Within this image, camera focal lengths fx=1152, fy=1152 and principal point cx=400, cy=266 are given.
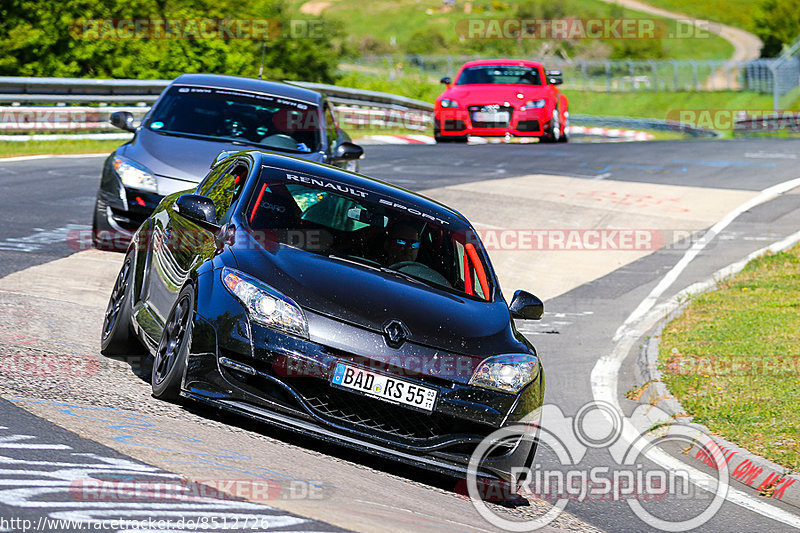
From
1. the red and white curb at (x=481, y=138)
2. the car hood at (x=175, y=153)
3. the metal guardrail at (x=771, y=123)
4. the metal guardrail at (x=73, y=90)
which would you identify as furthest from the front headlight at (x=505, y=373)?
the metal guardrail at (x=771, y=123)

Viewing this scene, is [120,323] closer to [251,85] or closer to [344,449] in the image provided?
[344,449]

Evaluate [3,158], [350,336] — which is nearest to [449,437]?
[350,336]

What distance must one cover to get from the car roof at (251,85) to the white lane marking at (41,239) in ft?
6.76

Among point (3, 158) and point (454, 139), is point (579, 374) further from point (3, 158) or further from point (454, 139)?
point (454, 139)

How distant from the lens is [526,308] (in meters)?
7.16

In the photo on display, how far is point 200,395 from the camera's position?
6.04 m

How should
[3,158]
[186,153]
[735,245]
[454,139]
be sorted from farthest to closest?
[454,139], [3,158], [735,245], [186,153]

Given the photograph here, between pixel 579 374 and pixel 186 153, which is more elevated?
pixel 186 153

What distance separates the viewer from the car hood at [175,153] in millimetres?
10750

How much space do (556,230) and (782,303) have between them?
4.42 m

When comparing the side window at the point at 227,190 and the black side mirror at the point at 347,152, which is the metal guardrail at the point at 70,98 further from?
the side window at the point at 227,190

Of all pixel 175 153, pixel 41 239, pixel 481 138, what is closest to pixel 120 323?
pixel 175 153

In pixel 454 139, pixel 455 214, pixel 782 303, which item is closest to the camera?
pixel 455 214

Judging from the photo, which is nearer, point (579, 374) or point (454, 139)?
point (579, 374)
